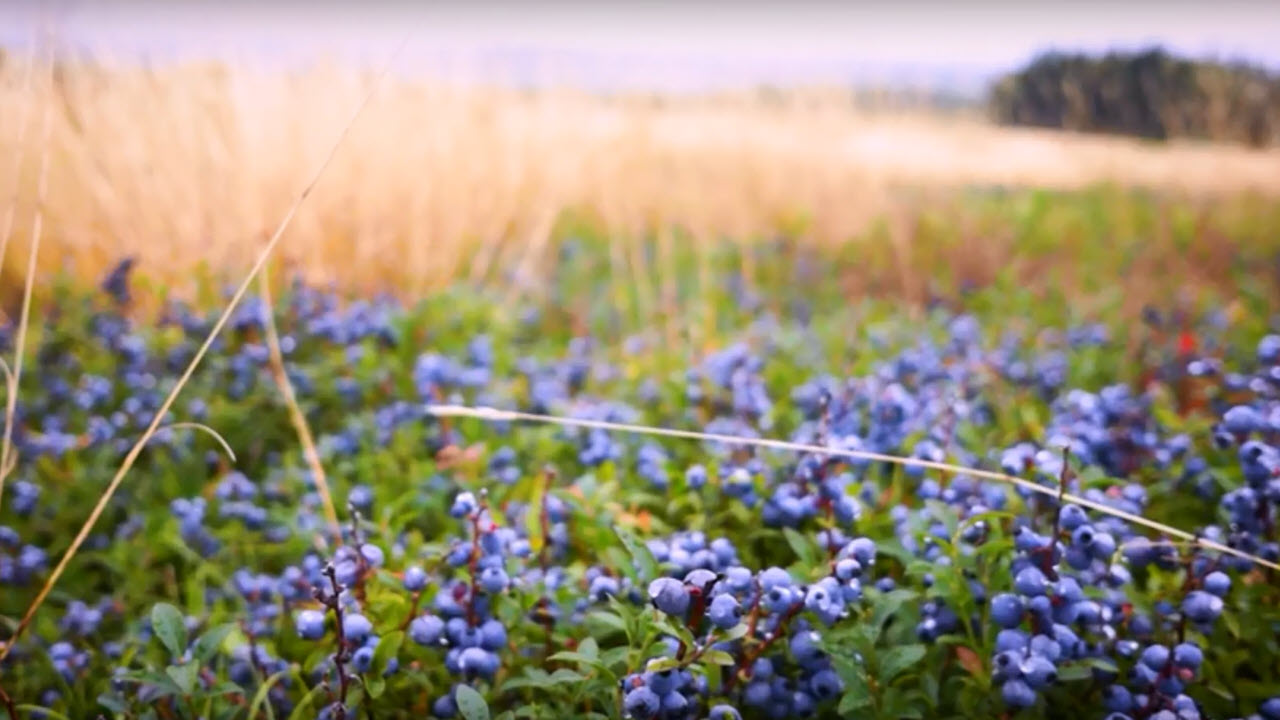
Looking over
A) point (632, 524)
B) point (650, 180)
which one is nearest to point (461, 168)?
point (650, 180)

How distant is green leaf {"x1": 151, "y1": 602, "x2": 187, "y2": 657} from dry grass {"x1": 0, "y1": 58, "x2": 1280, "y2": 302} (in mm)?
1415

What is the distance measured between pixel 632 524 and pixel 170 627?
2.48ft

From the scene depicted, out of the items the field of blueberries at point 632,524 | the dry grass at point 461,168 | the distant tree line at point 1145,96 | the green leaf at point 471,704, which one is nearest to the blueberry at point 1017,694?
the field of blueberries at point 632,524

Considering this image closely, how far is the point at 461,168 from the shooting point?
16.5ft

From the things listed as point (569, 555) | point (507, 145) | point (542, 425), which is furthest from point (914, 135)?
point (569, 555)

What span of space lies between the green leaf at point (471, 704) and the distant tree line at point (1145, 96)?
381cm

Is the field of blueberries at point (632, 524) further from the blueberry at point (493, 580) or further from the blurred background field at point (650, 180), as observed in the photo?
the blurred background field at point (650, 180)

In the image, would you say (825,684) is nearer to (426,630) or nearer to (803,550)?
(803,550)

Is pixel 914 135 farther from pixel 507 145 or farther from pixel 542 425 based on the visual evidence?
pixel 542 425

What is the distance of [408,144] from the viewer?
4992mm

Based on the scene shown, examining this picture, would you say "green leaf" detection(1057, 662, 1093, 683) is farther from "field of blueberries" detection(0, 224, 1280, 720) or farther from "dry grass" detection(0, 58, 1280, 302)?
"dry grass" detection(0, 58, 1280, 302)

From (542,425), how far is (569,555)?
63cm

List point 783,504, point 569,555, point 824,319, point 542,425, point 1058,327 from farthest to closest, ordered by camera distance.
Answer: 1. point 824,319
2. point 1058,327
3. point 542,425
4. point 569,555
5. point 783,504

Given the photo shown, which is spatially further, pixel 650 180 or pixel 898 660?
pixel 650 180
